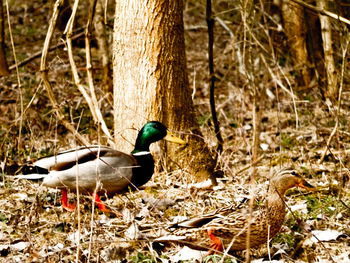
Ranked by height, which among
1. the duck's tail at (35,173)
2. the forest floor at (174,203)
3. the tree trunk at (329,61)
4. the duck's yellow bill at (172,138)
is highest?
the tree trunk at (329,61)

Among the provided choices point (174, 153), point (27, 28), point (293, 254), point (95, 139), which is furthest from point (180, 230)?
point (27, 28)

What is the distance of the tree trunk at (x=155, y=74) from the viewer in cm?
573

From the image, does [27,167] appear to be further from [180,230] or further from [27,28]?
[27,28]

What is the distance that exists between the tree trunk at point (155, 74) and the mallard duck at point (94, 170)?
1.35 feet

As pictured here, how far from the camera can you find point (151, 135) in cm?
550

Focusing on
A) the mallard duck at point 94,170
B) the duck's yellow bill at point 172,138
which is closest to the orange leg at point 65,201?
the mallard duck at point 94,170

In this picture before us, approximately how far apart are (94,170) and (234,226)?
1.78 m

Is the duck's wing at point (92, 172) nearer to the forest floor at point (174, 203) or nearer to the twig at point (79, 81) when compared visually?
the forest floor at point (174, 203)

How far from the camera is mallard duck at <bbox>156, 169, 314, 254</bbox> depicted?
3859 millimetres

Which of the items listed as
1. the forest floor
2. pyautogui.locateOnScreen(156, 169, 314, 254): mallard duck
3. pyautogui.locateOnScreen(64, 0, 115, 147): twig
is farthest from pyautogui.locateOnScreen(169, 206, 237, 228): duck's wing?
pyautogui.locateOnScreen(64, 0, 115, 147): twig

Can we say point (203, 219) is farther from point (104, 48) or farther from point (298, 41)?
point (298, 41)

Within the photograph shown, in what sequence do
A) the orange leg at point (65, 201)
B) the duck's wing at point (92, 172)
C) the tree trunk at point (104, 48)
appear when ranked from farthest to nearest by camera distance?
the tree trunk at point (104, 48), the orange leg at point (65, 201), the duck's wing at point (92, 172)

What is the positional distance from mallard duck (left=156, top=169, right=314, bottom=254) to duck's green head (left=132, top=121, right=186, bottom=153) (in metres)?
1.60

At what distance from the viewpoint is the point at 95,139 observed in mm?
7695
